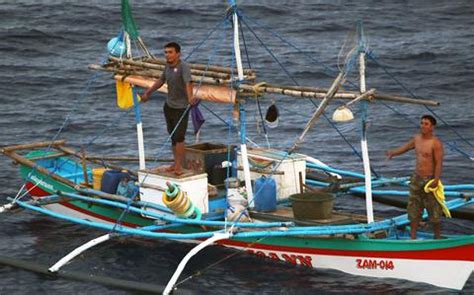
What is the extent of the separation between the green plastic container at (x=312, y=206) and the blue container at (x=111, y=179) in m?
4.59

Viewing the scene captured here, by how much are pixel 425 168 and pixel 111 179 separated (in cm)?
754

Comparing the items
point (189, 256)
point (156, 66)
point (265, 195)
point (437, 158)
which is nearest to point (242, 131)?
Result: point (265, 195)

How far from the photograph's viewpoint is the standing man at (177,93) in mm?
23609

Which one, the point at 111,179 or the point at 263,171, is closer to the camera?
the point at 263,171

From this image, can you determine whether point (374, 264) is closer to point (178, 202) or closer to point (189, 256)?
point (189, 256)

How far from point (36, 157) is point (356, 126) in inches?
487

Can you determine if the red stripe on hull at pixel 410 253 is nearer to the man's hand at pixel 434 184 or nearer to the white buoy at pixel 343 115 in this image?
the man's hand at pixel 434 184

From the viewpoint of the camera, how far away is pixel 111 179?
2589 centimetres

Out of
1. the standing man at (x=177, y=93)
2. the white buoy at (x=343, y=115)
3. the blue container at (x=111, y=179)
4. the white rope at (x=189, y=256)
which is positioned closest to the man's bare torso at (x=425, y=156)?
the white buoy at (x=343, y=115)

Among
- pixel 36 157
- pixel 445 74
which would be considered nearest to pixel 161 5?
pixel 445 74

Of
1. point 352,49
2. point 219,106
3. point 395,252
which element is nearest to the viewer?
point 352,49

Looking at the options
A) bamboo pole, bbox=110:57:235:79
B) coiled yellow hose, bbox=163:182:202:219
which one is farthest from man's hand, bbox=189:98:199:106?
coiled yellow hose, bbox=163:182:202:219

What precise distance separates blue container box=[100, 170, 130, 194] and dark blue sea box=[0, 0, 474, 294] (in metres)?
1.19

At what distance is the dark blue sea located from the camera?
23719mm
